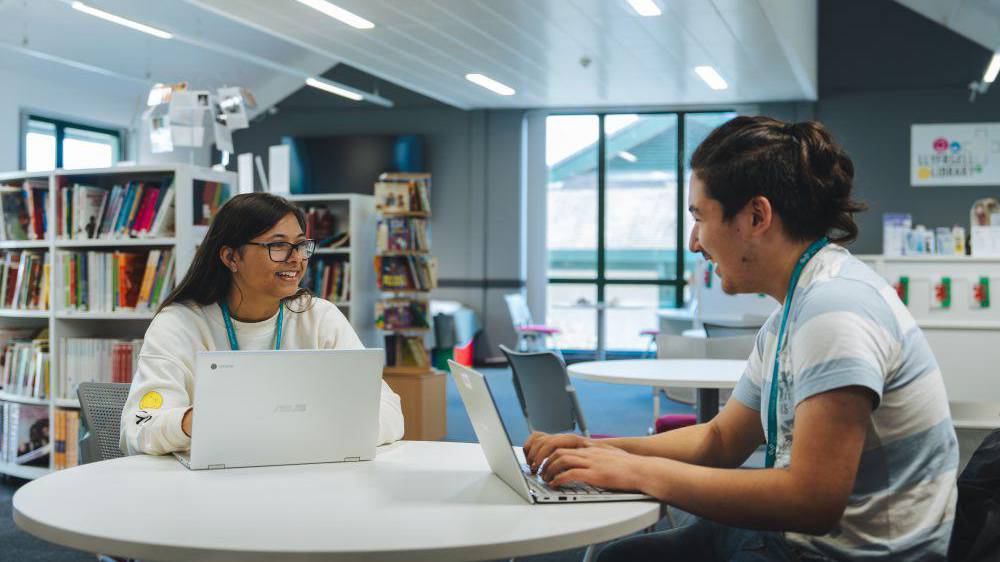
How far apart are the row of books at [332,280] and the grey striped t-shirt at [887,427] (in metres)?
5.26

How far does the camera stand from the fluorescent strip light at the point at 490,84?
9.41 m

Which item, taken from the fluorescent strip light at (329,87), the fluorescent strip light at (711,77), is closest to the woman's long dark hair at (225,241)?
the fluorescent strip light at (711,77)

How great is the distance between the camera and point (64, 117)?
1045 centimetres

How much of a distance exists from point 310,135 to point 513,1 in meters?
6.07

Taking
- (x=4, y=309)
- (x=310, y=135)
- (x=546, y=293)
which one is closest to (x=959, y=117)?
(x=546, y=293)

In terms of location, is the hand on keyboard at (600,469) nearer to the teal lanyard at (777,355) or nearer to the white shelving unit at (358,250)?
the teal lanyard at (777,355)

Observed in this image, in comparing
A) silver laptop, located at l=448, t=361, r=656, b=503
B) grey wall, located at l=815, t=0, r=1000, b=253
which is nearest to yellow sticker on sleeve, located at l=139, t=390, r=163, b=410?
silver laptop, located at l=448, t=361, r=656, b=503

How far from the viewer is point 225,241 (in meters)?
2.37

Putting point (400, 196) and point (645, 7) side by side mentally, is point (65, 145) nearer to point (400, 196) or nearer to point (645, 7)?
point (400, 196)

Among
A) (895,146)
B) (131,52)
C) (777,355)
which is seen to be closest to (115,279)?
(777,355)

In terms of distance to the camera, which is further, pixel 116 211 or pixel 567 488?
pixel 116 211

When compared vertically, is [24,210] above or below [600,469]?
above

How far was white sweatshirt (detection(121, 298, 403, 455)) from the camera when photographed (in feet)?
6.38

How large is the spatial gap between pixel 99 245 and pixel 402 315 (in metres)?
2.27
